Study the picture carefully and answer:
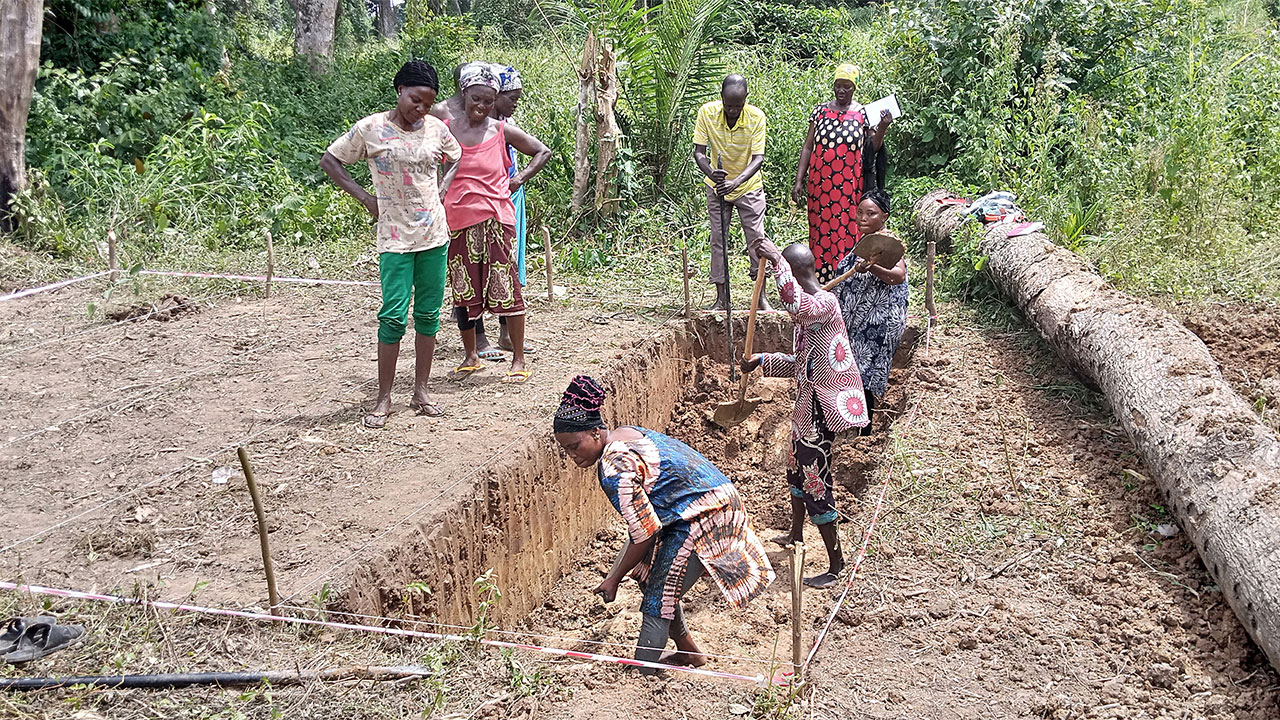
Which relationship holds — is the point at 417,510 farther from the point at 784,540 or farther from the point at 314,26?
the point at 314,26

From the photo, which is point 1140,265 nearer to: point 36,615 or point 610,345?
point 610,345

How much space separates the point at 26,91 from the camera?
959cm

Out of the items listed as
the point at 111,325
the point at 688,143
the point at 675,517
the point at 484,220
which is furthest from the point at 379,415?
the point at 688,143

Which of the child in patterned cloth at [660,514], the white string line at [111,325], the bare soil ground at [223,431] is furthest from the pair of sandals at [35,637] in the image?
the white string line at [111,325]

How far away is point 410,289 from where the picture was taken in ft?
18.0

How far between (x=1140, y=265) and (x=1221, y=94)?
7.04 feet

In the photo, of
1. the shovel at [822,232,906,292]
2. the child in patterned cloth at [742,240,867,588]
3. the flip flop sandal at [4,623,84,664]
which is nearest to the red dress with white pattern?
the shovel at [822,232,906,292]

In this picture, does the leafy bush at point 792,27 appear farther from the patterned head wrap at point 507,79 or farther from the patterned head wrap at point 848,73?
the patterned head wrap at point 507,79

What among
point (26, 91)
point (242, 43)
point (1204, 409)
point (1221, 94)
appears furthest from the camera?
point (242, 43)

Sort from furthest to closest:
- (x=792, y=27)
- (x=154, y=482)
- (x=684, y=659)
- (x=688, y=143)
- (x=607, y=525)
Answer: (x=792, y=27) → (x=688, y=143) → (x=607, y=525) → (x=154, y=482) → (x=684, y=659)

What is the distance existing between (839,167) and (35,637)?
556cm

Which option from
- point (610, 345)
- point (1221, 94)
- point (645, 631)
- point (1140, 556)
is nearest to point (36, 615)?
point (645, 631)

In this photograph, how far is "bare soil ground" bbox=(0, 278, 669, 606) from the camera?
14.0ft

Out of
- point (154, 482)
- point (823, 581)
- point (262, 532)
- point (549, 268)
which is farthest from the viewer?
point (549, 268)
